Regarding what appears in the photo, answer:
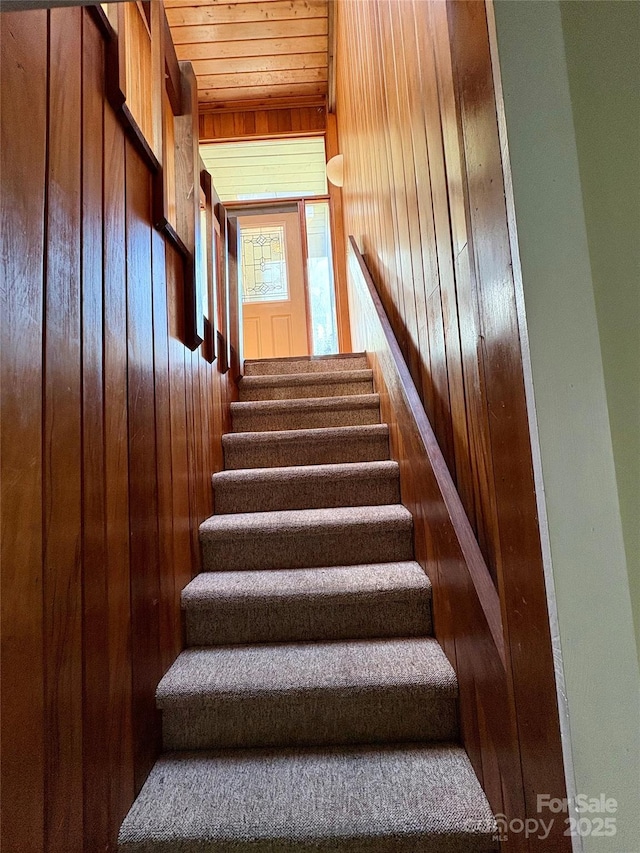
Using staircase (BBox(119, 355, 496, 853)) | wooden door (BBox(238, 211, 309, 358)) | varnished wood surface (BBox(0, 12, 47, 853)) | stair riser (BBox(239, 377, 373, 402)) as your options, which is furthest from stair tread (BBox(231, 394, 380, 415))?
wooden door (BBox(238, 211, 309, 358))

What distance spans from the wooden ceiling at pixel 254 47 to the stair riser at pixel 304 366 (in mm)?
2722

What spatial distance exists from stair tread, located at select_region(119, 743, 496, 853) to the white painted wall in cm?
51

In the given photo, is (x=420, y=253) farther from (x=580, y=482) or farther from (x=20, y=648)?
(x=20, y=648)

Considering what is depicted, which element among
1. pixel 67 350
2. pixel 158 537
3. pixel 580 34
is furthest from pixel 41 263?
pixel 580 34

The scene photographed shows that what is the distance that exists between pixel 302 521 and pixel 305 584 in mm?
259

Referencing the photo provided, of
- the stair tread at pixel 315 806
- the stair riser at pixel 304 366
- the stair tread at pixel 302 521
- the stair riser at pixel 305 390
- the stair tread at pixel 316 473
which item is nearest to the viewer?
the stair tread at pixel 315 806

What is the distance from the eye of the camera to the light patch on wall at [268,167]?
15.4ft

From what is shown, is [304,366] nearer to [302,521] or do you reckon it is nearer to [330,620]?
[302,521]

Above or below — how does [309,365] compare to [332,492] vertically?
above

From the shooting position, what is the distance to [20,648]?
690 millimetres

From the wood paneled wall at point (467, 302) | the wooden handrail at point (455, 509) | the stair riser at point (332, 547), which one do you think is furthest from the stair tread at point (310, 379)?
the stair riser at point (332, 547)

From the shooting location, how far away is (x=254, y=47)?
152 inches

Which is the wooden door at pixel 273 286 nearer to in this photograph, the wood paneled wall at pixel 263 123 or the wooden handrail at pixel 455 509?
the wood paneled wall at pixel 263 123

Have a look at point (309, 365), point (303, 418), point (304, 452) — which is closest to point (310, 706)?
point (304, 452)
